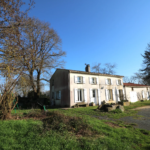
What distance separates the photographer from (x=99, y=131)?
4.63 m

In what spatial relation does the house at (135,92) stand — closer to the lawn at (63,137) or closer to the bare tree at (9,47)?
the lawn at (63,137)

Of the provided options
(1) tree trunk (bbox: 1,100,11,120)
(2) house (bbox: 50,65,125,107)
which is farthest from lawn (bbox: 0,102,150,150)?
(2) house (bbox: 50,65,125,107)

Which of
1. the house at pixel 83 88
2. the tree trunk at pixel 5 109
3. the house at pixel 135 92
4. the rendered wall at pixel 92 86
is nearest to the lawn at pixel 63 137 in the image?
the tree trunk at pixel 5 109

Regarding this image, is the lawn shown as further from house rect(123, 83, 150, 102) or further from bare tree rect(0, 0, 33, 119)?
house rect(123, 83, 150, 102)

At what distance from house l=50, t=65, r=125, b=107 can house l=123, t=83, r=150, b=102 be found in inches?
56.2

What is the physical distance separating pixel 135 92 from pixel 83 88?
487 inches

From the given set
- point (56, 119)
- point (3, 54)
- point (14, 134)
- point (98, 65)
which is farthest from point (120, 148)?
point (98, 65)

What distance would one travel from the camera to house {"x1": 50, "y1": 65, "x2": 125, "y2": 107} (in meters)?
15.4

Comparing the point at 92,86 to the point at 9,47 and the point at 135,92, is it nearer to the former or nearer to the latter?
the point at 135,92

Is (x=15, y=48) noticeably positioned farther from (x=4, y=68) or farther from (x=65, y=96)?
(x=65, y=96)

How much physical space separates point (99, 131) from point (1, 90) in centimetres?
534

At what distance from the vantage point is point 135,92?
22.3m

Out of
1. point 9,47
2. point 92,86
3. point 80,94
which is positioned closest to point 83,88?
point 80,94

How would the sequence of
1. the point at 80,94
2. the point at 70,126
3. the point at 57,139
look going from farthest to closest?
1. the point at 80,94
2. the point at 70,126
3. the point at 57,139
